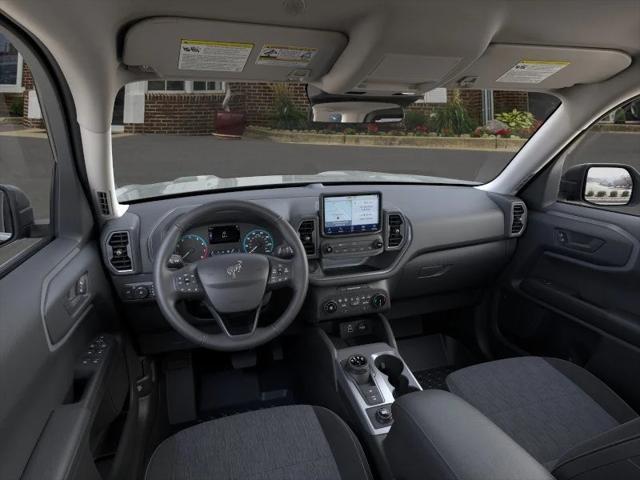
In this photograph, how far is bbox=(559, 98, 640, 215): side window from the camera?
8.49 ft

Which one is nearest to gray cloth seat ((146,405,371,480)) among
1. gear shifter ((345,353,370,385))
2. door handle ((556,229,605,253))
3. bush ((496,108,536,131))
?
gear shifter ((345,353,370,385))

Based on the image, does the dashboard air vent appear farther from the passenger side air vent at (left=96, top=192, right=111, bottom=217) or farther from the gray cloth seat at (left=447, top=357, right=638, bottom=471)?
the passenger side air vent at (left=96, top=192, right=111, bottom=217)

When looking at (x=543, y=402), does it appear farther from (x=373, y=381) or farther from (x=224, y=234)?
(x=224, y=234)

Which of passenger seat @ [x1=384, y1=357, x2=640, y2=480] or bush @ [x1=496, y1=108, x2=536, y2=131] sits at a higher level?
bush @ [x1=496, y1=108, x2=536, y2=131]

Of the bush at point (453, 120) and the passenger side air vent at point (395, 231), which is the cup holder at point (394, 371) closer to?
the passenger side air vent at point (395, 231)

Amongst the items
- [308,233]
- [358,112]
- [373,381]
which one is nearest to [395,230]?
[308,233]

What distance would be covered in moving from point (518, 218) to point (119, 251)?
90.3 inches

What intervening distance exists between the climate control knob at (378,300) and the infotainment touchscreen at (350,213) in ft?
→ 1.26

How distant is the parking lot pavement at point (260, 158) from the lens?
81.0 inches

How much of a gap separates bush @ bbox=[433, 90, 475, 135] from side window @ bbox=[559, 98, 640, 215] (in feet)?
2.35

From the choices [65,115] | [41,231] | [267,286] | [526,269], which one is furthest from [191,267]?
[526,269]

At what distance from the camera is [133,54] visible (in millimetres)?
1809

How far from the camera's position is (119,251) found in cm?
223

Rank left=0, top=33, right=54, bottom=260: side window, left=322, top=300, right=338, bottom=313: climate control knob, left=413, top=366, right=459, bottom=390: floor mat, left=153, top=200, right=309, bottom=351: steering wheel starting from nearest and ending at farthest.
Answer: left=0, top=33, right=54, bottom=260: side window → left=153, top=200, right=309, bottom=351: steering wheel → left=322, top=300, right=338, bottom=313: climate control knob → left=413, top=366, right=459, bottom=390: floor mat
